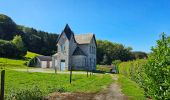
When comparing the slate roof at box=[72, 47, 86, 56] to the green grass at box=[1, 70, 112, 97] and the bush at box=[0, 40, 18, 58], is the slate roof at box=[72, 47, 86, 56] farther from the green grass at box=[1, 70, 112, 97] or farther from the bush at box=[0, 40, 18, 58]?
the green grass at box=[1, 70, 112, 97]

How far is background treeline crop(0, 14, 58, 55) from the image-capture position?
121562 mm

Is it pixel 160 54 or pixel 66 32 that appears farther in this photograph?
pixel 66 32

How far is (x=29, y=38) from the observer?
12262cm

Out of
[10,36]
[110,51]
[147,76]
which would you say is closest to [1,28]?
[10,36]

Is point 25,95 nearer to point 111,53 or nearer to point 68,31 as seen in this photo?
point 68,31

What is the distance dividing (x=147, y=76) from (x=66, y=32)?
58.9 m

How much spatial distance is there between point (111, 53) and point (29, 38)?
3337cm

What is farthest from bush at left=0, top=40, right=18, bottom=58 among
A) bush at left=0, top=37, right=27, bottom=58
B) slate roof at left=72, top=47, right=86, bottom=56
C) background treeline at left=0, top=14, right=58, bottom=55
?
slate roof at left=72, top=47, right=86, bottom=56

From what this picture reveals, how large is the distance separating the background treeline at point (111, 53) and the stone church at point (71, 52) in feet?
131

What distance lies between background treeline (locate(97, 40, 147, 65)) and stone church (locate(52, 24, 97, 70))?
4004 cm

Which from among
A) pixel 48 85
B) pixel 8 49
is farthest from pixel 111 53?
pixel 48 85

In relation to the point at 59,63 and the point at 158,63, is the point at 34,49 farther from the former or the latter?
the point at 158,63

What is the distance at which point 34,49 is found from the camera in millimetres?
122500

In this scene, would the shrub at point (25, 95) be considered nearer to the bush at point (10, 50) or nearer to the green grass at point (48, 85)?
the green grass at point (48, 85)
